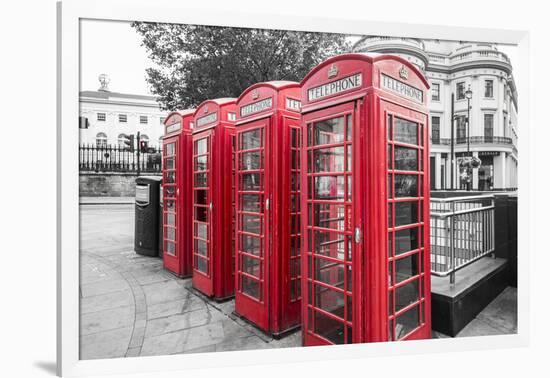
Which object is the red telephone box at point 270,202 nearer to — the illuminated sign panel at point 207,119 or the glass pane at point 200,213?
the illuminated sign panel at point 207,119

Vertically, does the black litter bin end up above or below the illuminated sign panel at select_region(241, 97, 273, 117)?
below

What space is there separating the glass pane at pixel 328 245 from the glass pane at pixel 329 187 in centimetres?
29

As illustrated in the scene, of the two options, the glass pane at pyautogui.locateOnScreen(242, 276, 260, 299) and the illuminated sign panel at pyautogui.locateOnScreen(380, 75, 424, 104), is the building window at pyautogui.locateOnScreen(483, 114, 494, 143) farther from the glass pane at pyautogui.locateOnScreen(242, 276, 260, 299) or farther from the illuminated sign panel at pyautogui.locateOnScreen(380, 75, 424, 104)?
the glass pane at pyautogui.locateOnScreen(242, 276, 260, 299)

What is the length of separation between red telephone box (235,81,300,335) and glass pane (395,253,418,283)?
891 millimetres

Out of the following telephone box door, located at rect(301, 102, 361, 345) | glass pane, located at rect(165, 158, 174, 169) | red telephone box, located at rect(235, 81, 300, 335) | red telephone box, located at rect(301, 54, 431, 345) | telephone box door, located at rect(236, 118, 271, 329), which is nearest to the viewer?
red telephone box, located at rect(301, 54, 431, 345)

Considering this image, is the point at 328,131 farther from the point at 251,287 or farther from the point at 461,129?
the point at 461,129

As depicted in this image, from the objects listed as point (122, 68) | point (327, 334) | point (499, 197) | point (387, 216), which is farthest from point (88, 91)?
point (499, 197)

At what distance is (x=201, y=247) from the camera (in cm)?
370

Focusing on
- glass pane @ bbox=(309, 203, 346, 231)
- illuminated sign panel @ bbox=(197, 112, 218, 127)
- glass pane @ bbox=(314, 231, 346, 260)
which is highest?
illuminated sign panel @ bbox=(197, 112, 218, 127)

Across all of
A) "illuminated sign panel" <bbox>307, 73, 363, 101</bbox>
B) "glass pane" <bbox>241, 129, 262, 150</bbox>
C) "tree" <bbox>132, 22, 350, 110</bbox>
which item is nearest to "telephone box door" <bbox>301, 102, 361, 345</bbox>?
"illuminated sign panel" <bbox>307, 73, 363, 101</bbox>

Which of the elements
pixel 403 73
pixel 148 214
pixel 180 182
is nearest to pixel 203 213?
pixel 180 182

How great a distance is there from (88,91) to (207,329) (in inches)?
85.2

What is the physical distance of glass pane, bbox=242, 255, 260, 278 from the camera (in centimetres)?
287
